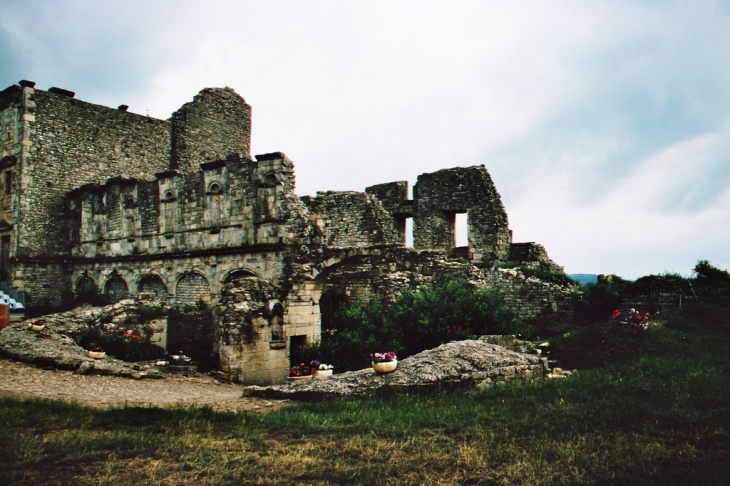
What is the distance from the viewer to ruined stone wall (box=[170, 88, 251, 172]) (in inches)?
1107

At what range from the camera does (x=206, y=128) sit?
28.6m

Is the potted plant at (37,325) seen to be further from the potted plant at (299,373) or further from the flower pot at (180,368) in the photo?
the potted plant at (299,373)

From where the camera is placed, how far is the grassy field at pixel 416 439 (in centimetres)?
498

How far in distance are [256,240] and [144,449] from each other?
13765mm

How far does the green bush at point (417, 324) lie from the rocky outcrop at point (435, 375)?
11.0 feet

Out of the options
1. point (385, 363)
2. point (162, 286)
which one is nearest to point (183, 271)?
point (162, 286)

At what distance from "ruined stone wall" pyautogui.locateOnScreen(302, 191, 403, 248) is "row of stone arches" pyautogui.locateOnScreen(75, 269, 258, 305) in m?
4.58

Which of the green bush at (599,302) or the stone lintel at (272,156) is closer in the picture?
the green bush at (599,302)

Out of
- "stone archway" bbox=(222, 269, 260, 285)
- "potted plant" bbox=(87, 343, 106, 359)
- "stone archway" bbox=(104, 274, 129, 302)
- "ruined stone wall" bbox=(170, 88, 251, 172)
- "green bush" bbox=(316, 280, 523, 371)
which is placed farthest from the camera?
"ruined stone wall" bbox=(170, 88, 251, 172)

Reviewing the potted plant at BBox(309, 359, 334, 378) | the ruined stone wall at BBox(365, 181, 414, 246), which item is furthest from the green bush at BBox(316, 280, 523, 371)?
the ruined stone wall at BBox(365, 181, 414, 246)

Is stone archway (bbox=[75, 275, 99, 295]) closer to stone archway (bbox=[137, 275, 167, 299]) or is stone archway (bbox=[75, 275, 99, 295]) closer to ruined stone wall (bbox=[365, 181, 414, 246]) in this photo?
stone archway (bbox=[137, 275, 167, 299])

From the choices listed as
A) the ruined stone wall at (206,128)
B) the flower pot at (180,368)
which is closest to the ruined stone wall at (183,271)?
the flower pot at (180,368)

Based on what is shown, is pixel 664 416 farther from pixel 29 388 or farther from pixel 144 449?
pixel 29 388

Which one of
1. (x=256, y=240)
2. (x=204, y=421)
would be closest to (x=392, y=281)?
(x=256, y=240)
